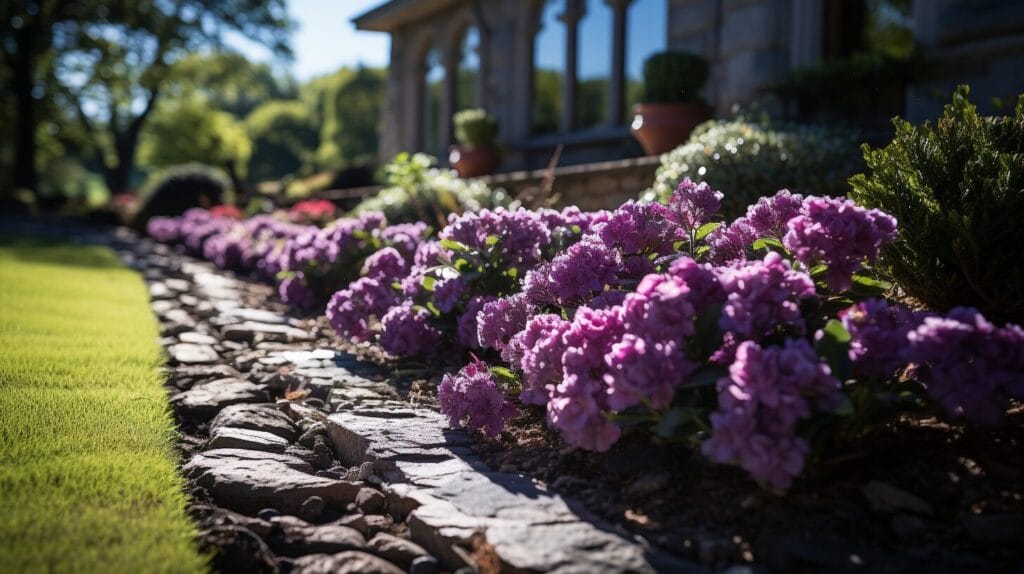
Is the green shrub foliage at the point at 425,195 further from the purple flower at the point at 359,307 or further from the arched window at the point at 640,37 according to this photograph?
the arched window at the point at 640,37

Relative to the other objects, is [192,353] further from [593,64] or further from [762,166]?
[593,64]

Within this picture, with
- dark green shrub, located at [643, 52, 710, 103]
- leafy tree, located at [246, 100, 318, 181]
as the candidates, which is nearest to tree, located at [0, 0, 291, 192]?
leafy tree, located at [246, 100, 318, 181]

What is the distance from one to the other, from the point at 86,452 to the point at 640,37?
866cm

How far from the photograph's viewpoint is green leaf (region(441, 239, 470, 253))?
4035 mm

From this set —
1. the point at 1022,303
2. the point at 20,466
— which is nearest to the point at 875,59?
the point at 1022,303

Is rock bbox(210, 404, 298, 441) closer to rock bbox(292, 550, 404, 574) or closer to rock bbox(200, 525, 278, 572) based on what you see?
rock bbox(200, 525, 278, 572)

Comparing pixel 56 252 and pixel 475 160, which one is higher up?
pixel 475 160

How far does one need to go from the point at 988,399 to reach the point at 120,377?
3.59 meters

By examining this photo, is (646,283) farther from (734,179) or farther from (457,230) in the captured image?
(734,179)

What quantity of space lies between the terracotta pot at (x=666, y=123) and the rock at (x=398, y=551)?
601cm

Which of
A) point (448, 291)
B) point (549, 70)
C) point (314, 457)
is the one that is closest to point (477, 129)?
point (549, 70)

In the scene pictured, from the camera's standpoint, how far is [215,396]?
3717 millimetres

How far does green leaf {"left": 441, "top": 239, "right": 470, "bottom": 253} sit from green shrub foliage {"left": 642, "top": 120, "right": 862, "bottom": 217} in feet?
5.72

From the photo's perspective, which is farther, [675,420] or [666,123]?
[666,123]
